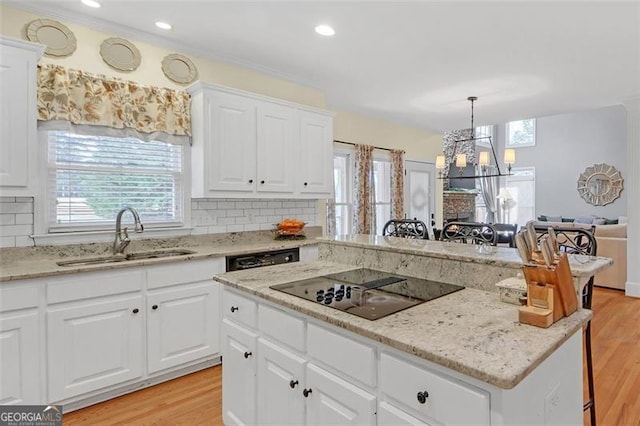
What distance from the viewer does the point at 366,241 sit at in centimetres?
225

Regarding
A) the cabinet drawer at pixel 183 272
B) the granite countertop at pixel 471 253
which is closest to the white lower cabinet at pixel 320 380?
the granite countertop at pixel 471 253

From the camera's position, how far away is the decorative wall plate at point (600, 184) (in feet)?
29.0

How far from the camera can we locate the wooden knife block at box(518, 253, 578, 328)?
1.19 m

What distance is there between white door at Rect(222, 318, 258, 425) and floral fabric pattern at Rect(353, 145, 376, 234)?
3540 mm

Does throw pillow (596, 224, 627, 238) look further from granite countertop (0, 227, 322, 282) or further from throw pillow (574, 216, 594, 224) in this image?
granite countertop (0, 227, 322, 282)

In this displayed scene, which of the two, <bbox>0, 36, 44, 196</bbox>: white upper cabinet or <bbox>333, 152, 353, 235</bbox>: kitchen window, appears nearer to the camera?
<bbox>0, 36, 44, 196</bbox>: white upper cabinet

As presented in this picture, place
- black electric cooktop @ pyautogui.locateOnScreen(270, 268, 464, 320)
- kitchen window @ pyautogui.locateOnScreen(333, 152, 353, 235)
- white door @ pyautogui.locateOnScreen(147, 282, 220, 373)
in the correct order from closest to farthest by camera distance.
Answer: black electric cooktop @ pyautogui.locateOnScreen(270, 268, 464, 320)
white door @ pyautogui.locateOnScreen(147, 282, 220, 373)
kitchen window @ pyautogui.locateOnScreen(333, 152, 353, 235)

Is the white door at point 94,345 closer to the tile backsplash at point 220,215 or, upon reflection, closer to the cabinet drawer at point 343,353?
the tile backsplash at point 220,215

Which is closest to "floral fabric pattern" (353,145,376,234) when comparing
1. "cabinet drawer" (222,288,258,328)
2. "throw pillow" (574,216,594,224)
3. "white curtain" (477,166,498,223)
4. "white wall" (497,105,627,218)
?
"cabinet drawer" (222,288,258,328)

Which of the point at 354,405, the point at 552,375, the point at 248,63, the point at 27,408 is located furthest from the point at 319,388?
the point at 248,63

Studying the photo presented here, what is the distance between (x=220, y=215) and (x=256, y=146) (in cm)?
74

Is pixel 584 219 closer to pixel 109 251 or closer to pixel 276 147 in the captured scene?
pixel 276 147

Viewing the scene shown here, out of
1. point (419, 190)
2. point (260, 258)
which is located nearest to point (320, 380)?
point (260, 258)

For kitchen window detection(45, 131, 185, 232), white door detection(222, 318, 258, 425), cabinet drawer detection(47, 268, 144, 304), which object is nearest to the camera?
white door detection(222, 318, 258, 425)
